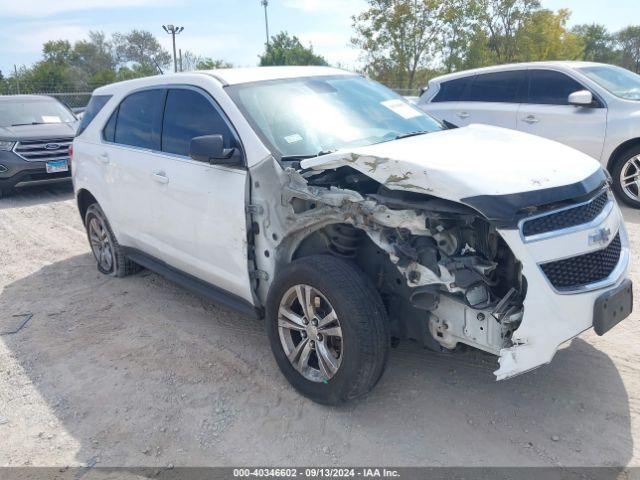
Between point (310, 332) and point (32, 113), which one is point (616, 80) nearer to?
point (310, 332)

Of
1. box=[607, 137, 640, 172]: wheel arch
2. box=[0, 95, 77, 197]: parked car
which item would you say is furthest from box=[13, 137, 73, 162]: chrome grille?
box=[607, 137, 640, 172]: wheel arch

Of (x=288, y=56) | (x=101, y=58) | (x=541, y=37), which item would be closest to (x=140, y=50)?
(x=101, y=58)

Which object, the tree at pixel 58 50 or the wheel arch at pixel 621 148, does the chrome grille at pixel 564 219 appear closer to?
the wheel arch at pixel 621 148

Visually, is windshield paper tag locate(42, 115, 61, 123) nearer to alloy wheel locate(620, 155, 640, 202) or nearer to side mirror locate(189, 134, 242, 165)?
side mirror locate(189, 134, 242, 165)

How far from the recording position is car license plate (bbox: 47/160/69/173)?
970cm

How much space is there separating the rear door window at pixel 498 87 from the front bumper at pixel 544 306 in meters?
5.99

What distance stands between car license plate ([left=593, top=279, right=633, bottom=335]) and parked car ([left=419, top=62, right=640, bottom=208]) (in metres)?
4.60

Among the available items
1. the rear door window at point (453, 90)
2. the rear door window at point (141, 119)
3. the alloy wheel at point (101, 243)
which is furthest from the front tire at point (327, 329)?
the rear door window at point (453, 90)

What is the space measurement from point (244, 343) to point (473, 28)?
21.1 metres

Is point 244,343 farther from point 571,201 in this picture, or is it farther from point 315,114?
point 571,201

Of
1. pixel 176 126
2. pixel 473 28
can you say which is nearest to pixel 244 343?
pixel 176 126

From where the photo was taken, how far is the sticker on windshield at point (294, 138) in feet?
11.7

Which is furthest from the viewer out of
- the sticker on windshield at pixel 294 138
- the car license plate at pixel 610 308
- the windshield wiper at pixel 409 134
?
the windshield wiper at pixel 409 134

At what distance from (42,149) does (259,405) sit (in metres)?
8.25
